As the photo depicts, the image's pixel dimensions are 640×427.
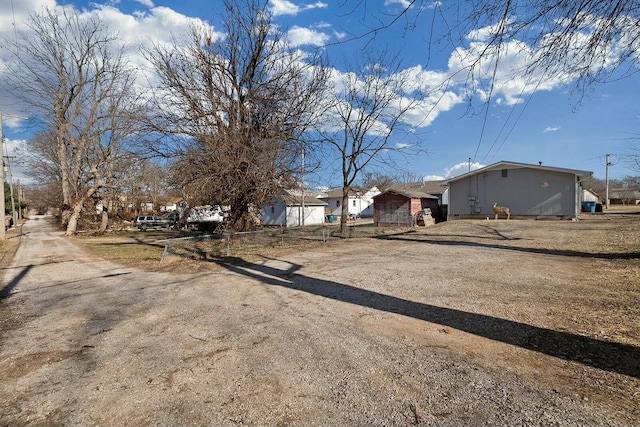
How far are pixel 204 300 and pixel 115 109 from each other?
27149 mm

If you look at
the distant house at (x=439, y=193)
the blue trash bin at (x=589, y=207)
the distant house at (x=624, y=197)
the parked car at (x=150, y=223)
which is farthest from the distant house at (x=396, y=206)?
the distant house at (x=624, y=197)

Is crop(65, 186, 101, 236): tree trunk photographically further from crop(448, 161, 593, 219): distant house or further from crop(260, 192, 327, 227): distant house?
crop(448, 161, 593, 219): distant house

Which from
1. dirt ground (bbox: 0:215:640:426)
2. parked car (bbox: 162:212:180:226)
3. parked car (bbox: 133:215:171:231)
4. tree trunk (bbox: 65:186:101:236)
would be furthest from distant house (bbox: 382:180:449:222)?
tree trunk (bbox: 65:186:101:236)

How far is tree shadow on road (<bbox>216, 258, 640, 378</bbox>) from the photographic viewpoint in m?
3.17

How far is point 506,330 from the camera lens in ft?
13.1

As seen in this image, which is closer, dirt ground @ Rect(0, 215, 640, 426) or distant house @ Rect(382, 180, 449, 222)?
dirt ground @ Rect(0, 215, 640, 426)

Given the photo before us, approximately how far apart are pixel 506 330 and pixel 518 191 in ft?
83.3

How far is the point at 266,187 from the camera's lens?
1328 centimetres

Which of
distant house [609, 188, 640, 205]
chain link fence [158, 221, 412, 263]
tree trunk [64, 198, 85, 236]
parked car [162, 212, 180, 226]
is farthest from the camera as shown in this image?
distant house [609, 188, 640, 205]

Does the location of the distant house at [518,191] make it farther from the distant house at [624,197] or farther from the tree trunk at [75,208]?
the distant house at [624,197]

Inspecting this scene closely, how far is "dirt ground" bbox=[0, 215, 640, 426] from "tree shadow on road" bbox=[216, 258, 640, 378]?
0.02 metres

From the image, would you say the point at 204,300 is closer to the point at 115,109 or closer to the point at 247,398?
the point at 247,398

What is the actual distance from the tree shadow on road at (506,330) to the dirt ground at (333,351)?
2cm

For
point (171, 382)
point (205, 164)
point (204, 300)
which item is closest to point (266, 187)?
point (205, 164)
